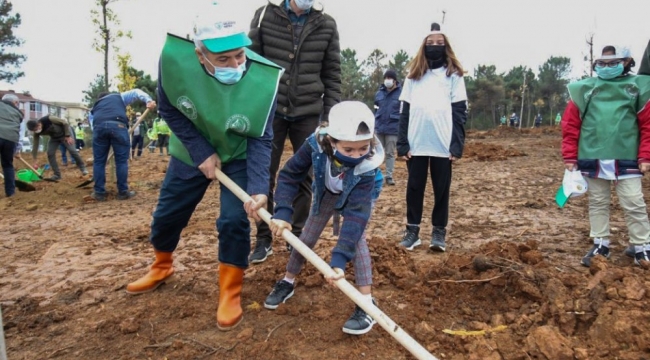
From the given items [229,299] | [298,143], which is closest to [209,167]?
[229,299]

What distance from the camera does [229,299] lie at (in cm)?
286

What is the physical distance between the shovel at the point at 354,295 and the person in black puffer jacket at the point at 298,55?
95cm

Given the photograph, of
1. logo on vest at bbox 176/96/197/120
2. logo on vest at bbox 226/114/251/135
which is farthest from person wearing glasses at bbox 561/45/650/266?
logo on vest at bbox 176/96/197/120

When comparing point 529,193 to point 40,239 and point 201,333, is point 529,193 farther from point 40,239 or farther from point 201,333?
point 40,239

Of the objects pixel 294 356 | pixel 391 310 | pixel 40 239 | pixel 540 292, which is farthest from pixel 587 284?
pixel 40 239

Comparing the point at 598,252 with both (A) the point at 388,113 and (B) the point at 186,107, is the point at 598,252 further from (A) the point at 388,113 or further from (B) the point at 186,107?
(A) the point at 388,113

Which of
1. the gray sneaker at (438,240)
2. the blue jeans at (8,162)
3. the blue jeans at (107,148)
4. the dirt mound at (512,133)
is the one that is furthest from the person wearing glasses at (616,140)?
the dirt mound at (512,133)

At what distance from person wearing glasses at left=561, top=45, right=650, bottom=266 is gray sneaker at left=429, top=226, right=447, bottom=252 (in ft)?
3.55

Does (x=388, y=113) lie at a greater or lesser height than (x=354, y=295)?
greater

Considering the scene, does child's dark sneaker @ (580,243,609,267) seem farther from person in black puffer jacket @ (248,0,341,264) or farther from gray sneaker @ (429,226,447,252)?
person in black puffer jacket @ (248,0,341,264)

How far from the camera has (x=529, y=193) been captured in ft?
23.8

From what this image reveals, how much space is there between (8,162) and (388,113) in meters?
6.55

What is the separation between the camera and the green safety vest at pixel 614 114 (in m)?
3.65

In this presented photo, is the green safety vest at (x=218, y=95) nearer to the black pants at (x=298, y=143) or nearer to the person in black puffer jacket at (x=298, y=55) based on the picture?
the person in black puffer jacket at (x=298, y=55)
